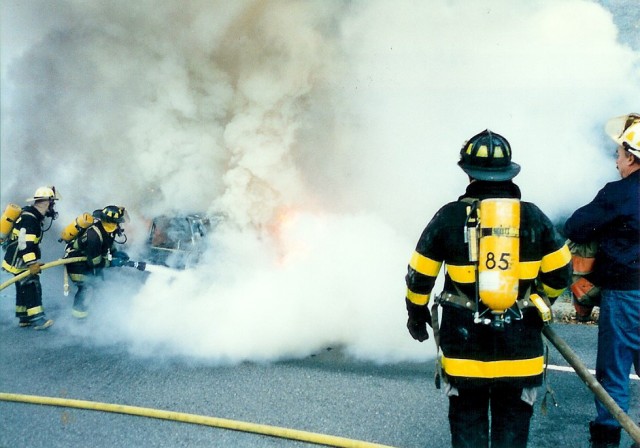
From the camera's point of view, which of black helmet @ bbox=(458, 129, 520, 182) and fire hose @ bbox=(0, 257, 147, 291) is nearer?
black helmet @ bbox=(458, 129, 520, 182)

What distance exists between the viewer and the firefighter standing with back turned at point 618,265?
Result: 2.90m

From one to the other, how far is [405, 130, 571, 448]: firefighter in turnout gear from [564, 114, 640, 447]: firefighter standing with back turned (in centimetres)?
73

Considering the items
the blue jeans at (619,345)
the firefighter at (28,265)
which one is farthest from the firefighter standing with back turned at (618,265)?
the firefighter at (28,265)

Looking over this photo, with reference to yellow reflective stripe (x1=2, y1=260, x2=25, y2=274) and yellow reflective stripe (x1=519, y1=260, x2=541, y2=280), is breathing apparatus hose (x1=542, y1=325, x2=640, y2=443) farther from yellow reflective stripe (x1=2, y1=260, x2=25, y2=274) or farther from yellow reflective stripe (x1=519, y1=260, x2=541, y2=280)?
yellow reflective stripe (x1=2, y1=260, x2=25, y2=274)

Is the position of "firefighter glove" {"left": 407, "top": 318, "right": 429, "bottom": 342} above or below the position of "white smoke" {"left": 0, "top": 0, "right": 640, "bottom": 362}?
below

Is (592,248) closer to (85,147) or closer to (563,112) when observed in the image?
(563,112)

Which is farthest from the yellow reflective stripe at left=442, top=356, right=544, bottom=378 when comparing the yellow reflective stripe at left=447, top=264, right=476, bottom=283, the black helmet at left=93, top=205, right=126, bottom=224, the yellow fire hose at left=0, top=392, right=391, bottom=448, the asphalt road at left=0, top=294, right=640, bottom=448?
the black helmet at left=93, top=205, right=126, bottom=224

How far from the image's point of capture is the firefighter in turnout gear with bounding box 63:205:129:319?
271 inches

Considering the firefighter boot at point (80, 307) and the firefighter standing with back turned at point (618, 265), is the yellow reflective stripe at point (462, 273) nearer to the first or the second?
the firefighter standing with back turned at point (618, 265)

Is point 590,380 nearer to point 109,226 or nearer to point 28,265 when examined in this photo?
point 109,226

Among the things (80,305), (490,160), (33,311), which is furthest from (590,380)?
(33,311)

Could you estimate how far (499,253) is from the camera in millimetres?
2215

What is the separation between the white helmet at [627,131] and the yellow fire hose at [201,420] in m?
2.27

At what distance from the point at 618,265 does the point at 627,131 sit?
0.78 metres
